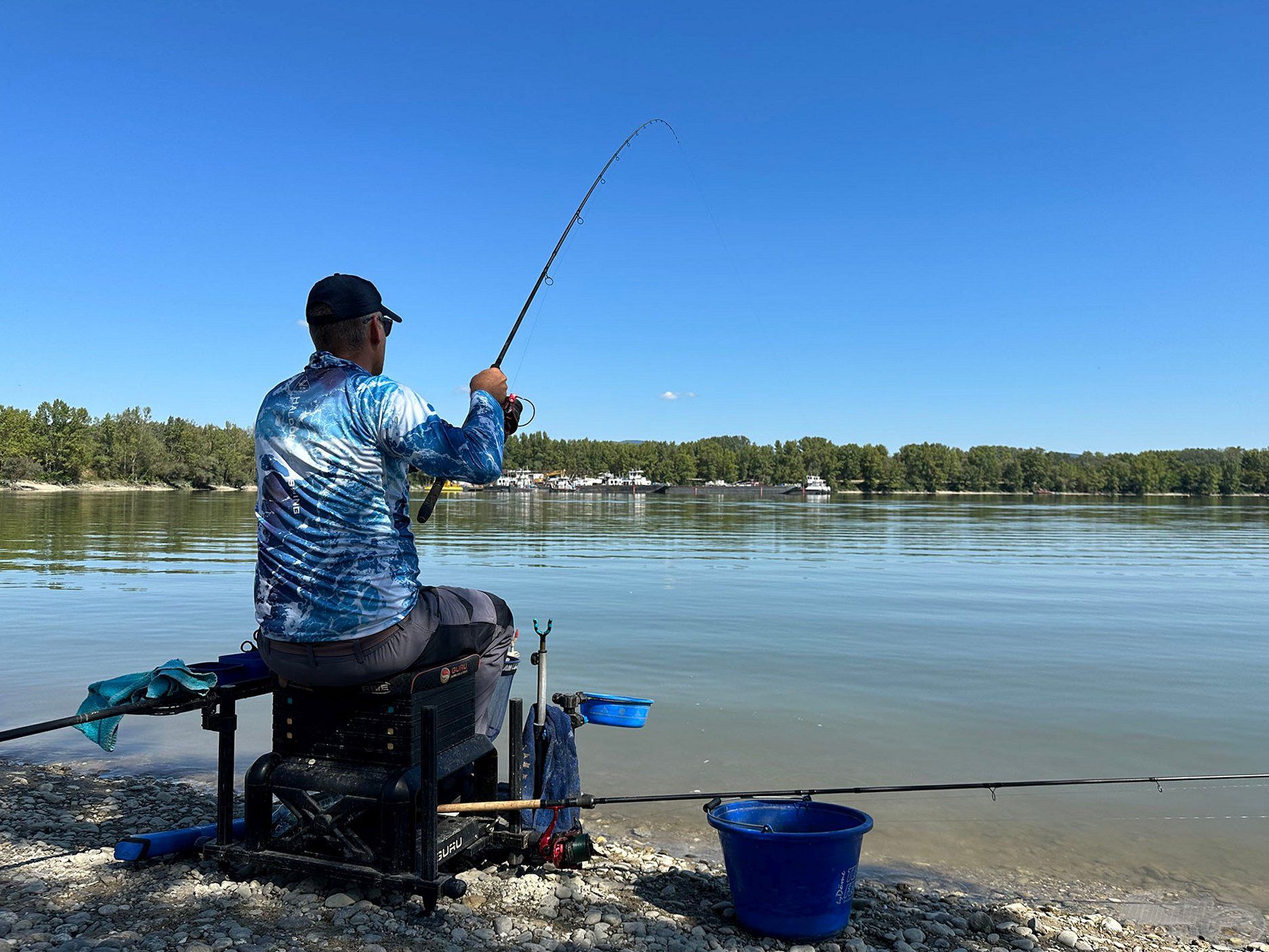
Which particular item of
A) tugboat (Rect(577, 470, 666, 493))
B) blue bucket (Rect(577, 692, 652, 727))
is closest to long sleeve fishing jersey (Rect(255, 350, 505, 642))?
blue bucket (Rect(577, 692, 652, 727))

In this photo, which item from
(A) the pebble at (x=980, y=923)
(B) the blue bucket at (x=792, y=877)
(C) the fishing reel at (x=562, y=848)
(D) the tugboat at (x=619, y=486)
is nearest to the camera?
(B) the blue bucket at (x=792, y=877)

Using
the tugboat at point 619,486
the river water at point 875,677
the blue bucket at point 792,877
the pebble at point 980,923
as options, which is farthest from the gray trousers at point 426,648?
the tugboat at point 619,486

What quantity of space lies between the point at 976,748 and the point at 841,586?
39.3 feet

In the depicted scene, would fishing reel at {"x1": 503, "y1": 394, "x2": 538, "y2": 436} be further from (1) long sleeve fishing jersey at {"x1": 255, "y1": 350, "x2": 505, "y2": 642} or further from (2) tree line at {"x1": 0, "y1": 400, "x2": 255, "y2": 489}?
(2) tree line at {"x1": 0, "y1": 400, "x2": 255, "y2": 489}

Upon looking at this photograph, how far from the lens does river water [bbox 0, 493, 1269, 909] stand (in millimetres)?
6215

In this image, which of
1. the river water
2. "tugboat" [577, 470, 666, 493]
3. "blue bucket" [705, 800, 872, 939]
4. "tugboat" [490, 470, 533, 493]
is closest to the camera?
"blue bucket" [705, 800, 872, 939]

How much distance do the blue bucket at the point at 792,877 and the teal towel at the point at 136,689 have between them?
223cm

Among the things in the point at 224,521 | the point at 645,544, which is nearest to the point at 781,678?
the point at 645,544

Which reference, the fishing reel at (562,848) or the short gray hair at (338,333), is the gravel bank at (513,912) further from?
the short gray hair at (338,333)

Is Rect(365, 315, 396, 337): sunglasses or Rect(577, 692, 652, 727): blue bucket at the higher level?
Rect(365, 315, 396, 337): sunglasses

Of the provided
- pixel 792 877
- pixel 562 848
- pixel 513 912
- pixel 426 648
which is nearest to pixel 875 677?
pixel 562 848

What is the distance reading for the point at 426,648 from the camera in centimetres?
377

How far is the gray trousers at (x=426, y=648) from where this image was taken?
359 cm

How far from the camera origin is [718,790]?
21.4 feet
